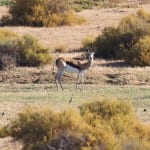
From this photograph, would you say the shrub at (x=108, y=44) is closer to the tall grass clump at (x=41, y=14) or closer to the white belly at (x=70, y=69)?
the white belly at (x=70, y=69)

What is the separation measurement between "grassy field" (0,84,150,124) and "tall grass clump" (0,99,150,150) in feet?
→ 14.6

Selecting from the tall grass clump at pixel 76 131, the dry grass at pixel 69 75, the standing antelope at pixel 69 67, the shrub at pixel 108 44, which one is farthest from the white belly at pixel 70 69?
the tall grass clump at pixel 76 131

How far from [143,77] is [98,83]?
194 centimetres

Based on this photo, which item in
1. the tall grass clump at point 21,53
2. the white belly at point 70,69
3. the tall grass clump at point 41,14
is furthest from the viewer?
the tall grass clump at point 41,14

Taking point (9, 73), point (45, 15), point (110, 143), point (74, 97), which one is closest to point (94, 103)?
point (110, 143)

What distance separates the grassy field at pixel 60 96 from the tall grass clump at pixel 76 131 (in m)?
4.47

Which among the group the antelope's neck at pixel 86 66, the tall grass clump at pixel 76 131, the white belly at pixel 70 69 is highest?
the tall grass clump at pixel 76 131

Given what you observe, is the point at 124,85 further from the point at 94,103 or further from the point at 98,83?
the point at 94,103

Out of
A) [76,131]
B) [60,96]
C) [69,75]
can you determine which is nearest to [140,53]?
[69,75]

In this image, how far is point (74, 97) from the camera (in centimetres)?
2666

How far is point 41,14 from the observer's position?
56469 millimetres

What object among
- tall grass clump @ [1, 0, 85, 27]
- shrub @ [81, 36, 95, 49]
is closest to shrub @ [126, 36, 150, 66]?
shrub @ [81, 36, 95, 49]

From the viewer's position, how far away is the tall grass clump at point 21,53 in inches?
1415

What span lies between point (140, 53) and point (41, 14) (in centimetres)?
1987
